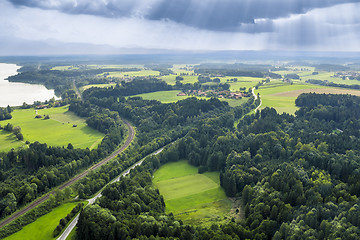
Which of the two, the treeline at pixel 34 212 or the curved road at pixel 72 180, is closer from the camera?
the treeline at pixel 34 212

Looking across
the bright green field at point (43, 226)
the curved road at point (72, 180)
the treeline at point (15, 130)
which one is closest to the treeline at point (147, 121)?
the curved road at point (72, 180)

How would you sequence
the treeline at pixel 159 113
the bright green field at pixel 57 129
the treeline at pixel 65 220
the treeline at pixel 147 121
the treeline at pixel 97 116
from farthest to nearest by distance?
1. the treeline at pixel 97 116
2. the treeline at pixel 159 113
3. the bright green field at pixel 57 129
4. the treeline at pixel 147 121
5. the treeline at pixel 65 220

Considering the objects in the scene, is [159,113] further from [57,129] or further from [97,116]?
[57,129]

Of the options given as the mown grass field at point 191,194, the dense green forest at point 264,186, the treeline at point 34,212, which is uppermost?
the dense green forest at point 264,186

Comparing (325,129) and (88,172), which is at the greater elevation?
(325,129)

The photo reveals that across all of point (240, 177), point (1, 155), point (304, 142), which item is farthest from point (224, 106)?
point (1, 155)

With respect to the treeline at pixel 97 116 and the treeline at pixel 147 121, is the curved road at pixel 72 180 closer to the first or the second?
the treeline at pixel 147 121

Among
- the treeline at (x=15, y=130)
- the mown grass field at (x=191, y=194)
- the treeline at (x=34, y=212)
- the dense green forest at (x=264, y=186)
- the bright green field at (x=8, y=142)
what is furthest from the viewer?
the treeline at (x=15, y=130)

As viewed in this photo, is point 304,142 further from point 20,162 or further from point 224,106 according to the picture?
point 20,162
